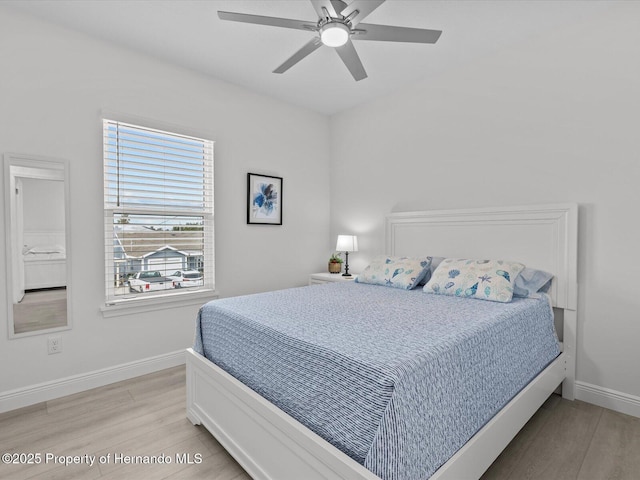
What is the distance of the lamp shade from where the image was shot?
3.65m

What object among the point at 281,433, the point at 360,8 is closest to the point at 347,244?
the point at 360,8

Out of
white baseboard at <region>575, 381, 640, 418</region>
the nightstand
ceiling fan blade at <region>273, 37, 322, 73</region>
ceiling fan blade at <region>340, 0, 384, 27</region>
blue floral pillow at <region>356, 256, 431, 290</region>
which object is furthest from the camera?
the nightstand

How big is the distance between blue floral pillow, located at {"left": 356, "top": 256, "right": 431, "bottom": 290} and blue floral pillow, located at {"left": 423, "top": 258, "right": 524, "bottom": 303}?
0.17m

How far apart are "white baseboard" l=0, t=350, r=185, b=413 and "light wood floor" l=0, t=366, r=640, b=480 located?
61 mm

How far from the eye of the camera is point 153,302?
9.18ft

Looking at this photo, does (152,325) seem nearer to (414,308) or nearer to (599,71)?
(414,308)

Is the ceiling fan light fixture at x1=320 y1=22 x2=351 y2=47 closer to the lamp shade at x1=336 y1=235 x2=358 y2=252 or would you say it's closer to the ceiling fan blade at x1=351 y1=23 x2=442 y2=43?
the ceiling fan blade at x1=351 y1=23 x2=442 y2=43

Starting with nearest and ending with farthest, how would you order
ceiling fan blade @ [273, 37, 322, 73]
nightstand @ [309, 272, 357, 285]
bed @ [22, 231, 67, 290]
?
ceiling fan blade @ [273, 37, 322, 73]
bed @ [22, 231, 67, 290]
nightstand @ [309, 272, 357, 285]

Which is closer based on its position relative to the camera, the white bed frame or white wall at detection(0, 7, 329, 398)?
the white bed frame

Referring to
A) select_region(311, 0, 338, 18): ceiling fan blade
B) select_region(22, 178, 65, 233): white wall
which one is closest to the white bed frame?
select_region(22, 178, 65, 233): white wall

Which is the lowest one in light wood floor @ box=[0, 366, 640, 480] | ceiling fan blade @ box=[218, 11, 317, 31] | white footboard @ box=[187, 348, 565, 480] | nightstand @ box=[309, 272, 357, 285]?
light wood floor @ box=[0, 366, 640, 480]

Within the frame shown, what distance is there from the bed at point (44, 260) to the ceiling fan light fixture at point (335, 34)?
2.20 metres

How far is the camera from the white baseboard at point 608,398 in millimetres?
2139

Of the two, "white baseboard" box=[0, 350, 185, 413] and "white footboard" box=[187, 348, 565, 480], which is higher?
"white footboard" box=[187, 348, 565, 480]
